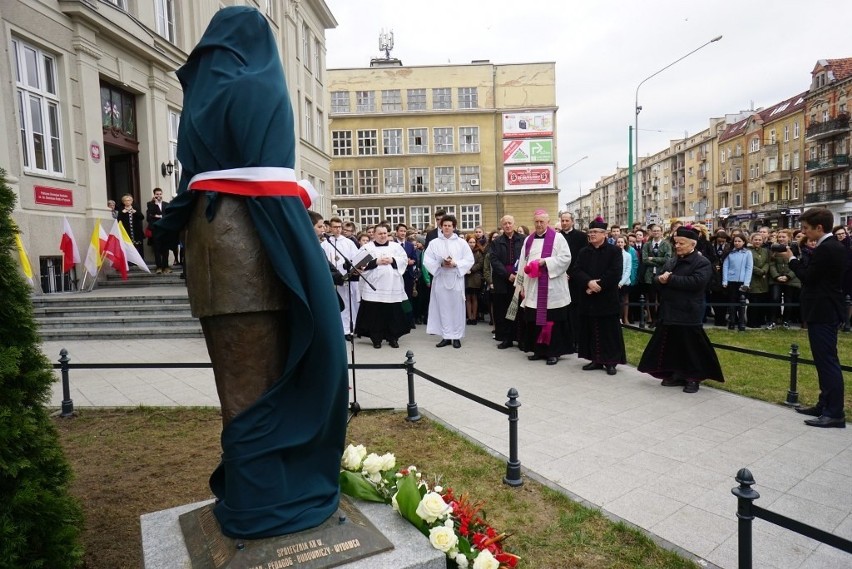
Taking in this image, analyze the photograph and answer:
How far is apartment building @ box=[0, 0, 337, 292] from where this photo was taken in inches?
496

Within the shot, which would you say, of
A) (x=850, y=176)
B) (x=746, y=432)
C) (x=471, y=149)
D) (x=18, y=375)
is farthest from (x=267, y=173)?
(x=850, y=176)

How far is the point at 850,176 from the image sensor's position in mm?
54969

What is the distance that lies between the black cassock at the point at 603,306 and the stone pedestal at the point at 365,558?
6158 millimetres

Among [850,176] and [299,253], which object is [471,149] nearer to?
[850,176]

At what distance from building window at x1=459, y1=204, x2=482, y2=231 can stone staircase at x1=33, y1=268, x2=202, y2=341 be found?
132ft

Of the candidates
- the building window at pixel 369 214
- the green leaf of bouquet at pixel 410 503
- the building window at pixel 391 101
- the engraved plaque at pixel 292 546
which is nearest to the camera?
the engraved plaque at pixel 292 546

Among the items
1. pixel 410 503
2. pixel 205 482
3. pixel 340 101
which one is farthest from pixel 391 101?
pixel 410 503

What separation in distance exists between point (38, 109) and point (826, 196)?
65.6 m

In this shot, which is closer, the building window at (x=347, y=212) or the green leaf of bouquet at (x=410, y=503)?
the green leaf of bouquet at (x=410, y=503)

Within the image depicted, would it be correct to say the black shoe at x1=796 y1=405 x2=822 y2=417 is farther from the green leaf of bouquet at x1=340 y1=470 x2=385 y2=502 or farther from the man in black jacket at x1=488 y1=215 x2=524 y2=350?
the green leaf of bouquet at x1=340 y1=470 x2=385 y2=502

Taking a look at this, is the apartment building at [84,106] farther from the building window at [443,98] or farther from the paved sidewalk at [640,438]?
the building window at [443,98]

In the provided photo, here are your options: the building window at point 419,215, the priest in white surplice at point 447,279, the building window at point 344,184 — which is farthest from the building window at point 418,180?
the priest in white surplice at point 447,279

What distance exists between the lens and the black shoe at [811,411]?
6273mm

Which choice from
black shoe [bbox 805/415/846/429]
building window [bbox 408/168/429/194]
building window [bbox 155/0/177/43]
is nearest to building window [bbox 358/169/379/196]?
building window [bbox 408/168/429/194]
